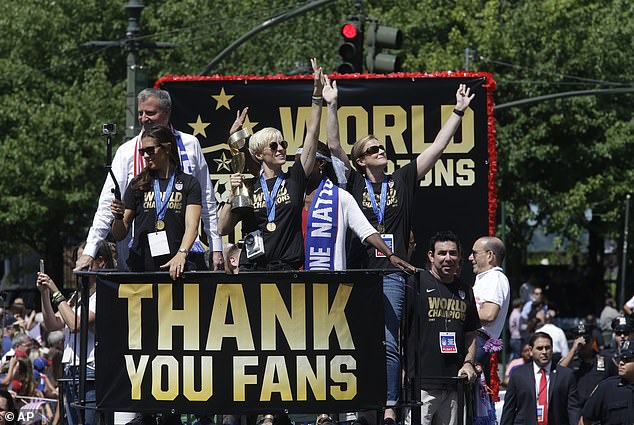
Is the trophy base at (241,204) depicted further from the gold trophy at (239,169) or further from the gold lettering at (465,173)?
the gold lettering at (465,173)

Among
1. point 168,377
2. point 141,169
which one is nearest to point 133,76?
point 141,169

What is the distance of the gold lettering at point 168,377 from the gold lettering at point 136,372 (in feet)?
0.19

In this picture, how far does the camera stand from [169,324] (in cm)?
777

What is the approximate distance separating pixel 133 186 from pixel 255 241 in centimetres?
82

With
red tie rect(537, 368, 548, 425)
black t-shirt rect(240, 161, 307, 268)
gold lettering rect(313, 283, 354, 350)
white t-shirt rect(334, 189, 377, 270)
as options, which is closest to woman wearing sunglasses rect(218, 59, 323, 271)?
black t-shirt rect(240, 161, 307, 268)

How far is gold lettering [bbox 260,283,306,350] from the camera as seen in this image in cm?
774

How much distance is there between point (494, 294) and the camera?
10602 mm

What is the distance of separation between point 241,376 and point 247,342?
7.8 inches

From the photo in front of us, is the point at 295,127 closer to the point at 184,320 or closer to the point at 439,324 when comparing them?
the point at 439,324

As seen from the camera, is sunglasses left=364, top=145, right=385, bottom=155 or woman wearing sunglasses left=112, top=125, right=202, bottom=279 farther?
sunglasses left=364, top=145, right=385, bottom=155

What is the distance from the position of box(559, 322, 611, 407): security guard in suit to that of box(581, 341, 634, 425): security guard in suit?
3.24 feet

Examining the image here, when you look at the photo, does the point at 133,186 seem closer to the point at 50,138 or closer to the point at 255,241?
the point at 255,241

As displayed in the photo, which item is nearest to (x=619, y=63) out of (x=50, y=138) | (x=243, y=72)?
(x=243, y=72)

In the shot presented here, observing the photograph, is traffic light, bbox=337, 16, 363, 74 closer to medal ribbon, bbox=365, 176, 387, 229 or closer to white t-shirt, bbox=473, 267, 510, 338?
white t-shirt, bbox=473, 267, 510, 338
